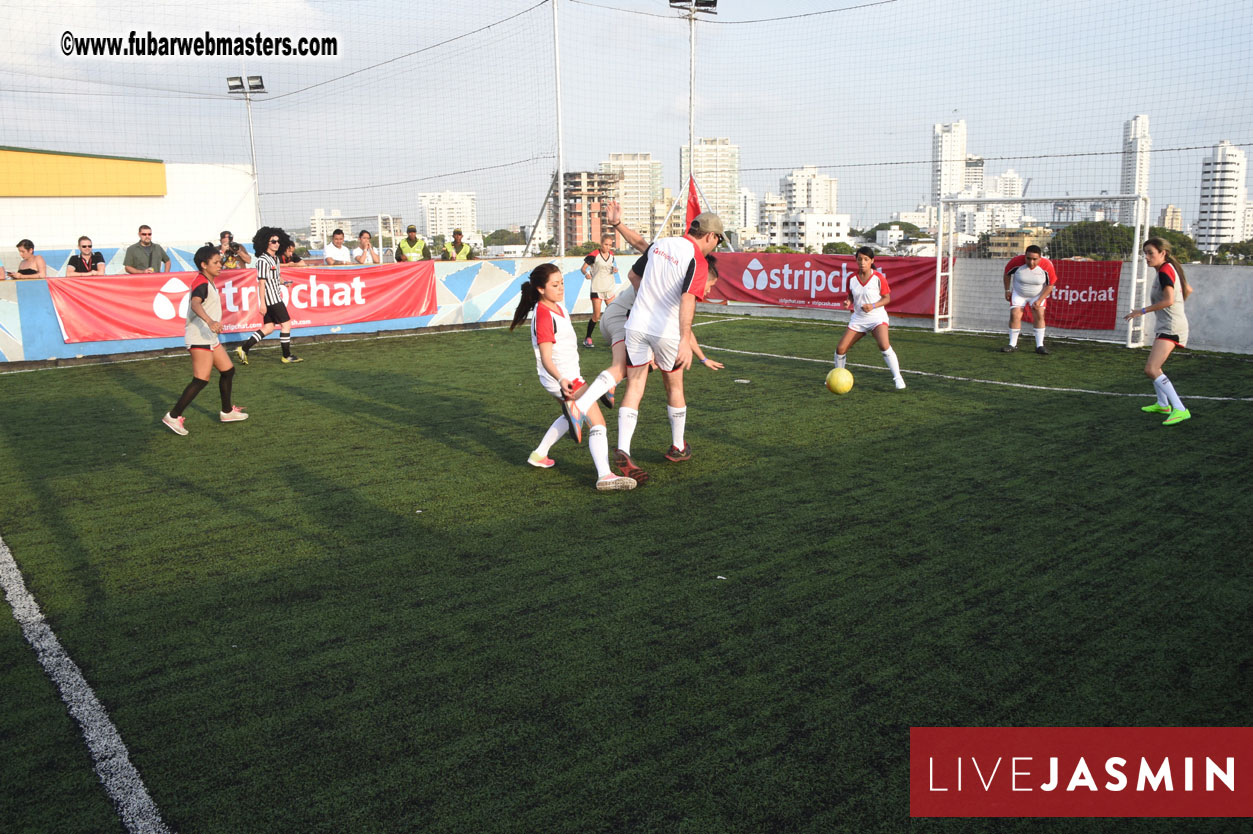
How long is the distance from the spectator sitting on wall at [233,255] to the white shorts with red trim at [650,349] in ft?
38.9

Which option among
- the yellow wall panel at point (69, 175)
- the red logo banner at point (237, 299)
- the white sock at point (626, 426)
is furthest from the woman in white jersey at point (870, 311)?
the yellow wall panel at point (69, 175)

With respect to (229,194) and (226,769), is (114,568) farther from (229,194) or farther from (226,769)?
(229,194)

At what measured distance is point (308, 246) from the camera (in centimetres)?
4366

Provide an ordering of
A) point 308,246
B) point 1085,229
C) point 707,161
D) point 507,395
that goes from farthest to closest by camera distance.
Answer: point 308,246
point 707,161
point 1085,229
point 507,395

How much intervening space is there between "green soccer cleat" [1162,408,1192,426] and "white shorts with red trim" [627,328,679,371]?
17.3 ft

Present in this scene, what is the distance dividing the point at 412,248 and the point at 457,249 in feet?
3.87

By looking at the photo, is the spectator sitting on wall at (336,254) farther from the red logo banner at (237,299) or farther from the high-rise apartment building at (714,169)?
the high-rise apartment building at (714,169)

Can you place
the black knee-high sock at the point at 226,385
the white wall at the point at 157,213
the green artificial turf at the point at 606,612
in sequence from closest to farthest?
the green artificial turf at the point at 606,612 → the black knee-high sock at the point at 226,385 → the white wall at the point at 157,213

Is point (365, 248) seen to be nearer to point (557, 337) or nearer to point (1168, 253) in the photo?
point (557, 337)

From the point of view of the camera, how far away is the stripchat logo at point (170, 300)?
15.7 m

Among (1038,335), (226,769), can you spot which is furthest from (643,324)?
(1038,335)

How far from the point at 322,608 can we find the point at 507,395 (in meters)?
6.64

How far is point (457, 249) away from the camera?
20.3 meters

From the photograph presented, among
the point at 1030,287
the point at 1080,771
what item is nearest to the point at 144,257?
the point at 1030,287
